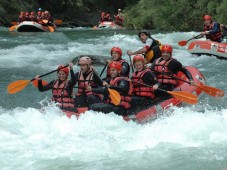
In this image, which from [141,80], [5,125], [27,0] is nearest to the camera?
[5,125]

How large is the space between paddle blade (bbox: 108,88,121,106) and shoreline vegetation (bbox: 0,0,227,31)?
13.1 metres

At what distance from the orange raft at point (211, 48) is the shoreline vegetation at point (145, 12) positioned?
640 cm

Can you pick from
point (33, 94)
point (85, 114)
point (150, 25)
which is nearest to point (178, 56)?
point (33, 94)

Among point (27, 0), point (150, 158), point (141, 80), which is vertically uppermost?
point (27, 0)

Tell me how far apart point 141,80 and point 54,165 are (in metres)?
2.48

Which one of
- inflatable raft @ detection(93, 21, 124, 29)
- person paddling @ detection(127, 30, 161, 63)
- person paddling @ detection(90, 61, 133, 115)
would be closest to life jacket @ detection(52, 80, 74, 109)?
person paddling @ detection(90, 61, 133, 115)

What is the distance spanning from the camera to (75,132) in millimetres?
5762

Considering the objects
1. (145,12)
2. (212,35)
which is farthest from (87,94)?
(145,12)

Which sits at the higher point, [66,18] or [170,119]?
[66,18]

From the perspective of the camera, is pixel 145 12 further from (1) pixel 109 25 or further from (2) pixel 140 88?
(2) pixel 140 88

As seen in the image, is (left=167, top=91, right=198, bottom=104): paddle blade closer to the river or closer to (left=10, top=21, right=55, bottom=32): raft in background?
the river

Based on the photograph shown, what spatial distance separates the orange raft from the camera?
11.7 meters

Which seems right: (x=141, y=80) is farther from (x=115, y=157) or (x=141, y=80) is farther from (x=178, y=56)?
(x=178, y=56)

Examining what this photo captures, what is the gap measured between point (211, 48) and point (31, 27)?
37.6 ft
